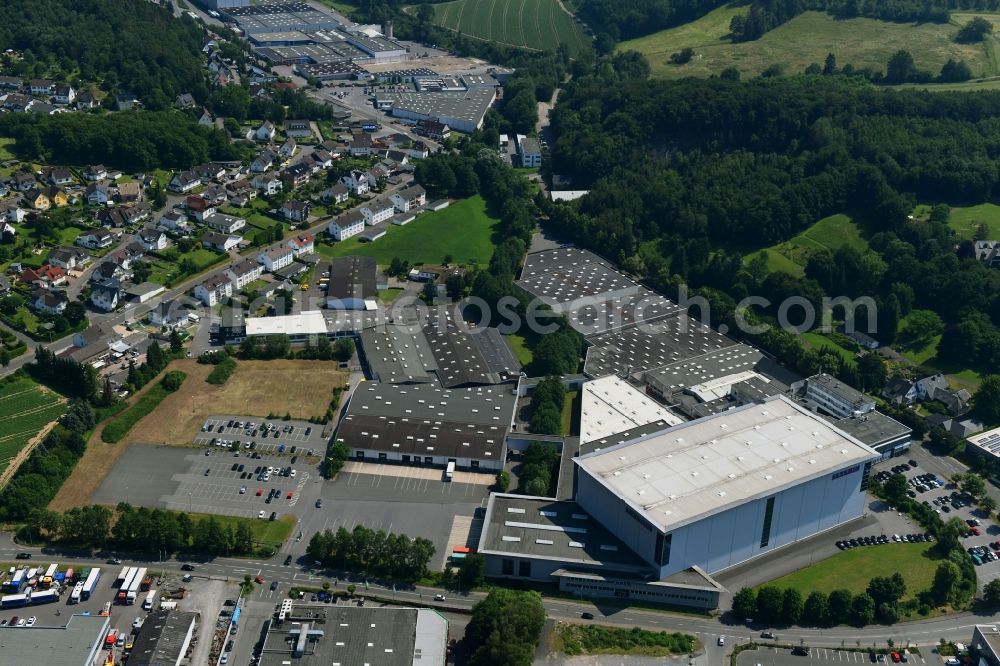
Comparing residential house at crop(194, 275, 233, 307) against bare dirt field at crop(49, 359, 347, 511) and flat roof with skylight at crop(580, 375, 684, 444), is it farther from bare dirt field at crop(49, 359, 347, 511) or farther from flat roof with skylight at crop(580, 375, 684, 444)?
flat roof with skylight at crop(580, 375, 684, 444)

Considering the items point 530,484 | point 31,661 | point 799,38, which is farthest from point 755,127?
point 31,661

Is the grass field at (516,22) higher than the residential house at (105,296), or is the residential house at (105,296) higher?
the grass field at (516,22)

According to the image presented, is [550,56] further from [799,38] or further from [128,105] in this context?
[128,105]

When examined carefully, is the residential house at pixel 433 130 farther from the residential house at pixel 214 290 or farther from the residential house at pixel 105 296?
the residential house at pixel 105 296

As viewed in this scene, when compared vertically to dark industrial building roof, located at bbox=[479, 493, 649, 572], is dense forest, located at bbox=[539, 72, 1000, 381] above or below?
above

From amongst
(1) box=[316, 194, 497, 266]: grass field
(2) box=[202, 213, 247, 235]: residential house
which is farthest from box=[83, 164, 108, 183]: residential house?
(1) box=[316, 194, 497, 266]: grass field

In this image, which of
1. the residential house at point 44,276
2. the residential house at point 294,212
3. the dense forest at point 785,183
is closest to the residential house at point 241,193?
the residential house at point 294,212
